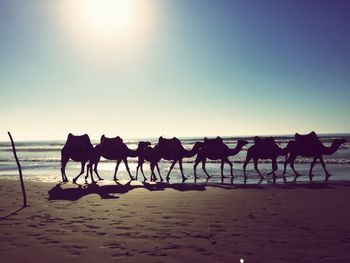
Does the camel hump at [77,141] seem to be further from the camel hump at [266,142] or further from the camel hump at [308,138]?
the camel hump at [308,138]

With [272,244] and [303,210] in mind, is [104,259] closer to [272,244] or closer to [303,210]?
[272,244]

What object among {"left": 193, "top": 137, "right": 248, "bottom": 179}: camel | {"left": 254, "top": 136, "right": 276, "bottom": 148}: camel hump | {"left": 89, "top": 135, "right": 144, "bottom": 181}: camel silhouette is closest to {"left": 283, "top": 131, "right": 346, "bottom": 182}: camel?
{"left": 254, "top": 136, "right": 276, "bottom": 148}: camel hump

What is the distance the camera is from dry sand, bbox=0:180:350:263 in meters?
5.61

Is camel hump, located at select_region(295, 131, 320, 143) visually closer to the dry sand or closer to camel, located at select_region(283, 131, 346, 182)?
camel, located at select_region(283, 131, 346, 182)

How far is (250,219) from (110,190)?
7.03 meters

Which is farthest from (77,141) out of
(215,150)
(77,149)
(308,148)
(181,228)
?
(181,228)

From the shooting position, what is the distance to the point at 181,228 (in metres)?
7.13

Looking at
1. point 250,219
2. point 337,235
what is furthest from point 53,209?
point 337,235

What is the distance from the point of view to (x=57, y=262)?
17.7 feet

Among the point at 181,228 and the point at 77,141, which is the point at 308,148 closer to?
the point at 77,141

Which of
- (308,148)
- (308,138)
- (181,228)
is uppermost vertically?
(308,138)

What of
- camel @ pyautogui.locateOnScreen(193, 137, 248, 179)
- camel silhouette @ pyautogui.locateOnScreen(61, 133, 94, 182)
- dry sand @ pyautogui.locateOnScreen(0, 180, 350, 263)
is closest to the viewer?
dry sand @ pyautogui.locateOnScreen(0, 180, 350, 263)

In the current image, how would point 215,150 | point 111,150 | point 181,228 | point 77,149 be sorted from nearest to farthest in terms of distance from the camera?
point 181,228, point 77,149, point 111,150, point 215,150

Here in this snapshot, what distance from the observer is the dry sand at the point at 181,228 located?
5.61m
